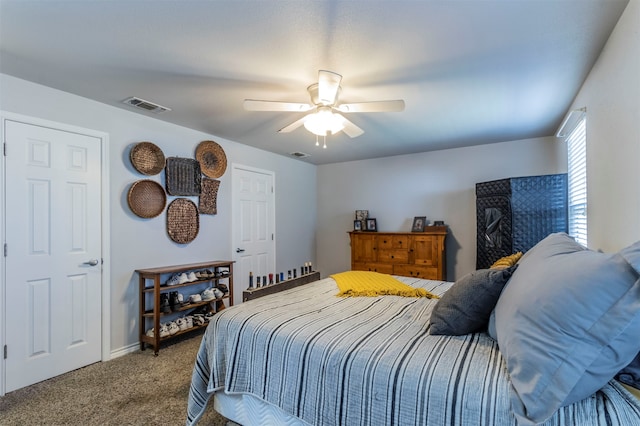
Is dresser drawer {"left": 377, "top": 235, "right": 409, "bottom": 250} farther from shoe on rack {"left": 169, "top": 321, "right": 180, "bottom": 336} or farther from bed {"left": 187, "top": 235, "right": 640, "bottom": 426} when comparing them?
shoe on rack {"left": 169, "top": 321, "right": 180, "bottom": 336}

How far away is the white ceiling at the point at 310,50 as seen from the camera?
1.57 meters

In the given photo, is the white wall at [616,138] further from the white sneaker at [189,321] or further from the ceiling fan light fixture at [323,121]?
the white sneaker at [189,321]

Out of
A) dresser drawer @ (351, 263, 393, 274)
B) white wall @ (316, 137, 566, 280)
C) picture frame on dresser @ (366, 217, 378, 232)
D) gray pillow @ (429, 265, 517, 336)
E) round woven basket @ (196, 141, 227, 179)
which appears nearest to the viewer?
gray pillow @ (429, 265, 517, 336)

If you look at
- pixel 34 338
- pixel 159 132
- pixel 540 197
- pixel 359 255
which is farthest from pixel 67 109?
pixel 540 197

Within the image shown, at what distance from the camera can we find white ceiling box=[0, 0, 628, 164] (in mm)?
1569

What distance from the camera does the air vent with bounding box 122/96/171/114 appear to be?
107 inches

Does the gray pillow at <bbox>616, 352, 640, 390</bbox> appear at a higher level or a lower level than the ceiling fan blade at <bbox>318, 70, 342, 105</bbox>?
lower

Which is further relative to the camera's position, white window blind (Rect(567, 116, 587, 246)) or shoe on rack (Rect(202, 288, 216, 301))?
shoe on rack (Rect(202, 288, 216, 301))

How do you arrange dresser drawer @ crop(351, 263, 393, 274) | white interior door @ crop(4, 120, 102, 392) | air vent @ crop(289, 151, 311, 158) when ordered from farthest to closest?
air vent @ crop(289, 151, 311, 158) → dresser drawer @ crop(351, 263, 393, 274) → white interior door @ crop(4, 120, 102, 392)

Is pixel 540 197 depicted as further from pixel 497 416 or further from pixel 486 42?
pixel 497 416

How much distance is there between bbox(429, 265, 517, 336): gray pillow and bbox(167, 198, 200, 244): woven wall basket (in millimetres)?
2892

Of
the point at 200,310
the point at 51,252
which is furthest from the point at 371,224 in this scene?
the point at 51,252

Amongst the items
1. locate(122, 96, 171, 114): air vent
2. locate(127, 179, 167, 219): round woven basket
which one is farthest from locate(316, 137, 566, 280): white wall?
locate(122, 96, 171, 114): air vent

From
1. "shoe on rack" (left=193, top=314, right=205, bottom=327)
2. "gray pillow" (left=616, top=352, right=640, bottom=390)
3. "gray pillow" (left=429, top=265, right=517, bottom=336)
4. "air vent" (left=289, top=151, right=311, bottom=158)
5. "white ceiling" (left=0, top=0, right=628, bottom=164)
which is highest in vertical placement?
"white ceiling" (left=0, top=0, right=628, bottom=164)
